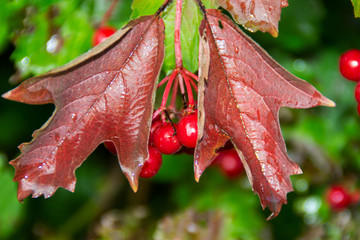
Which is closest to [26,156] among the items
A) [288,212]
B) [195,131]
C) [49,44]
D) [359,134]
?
[195,131]

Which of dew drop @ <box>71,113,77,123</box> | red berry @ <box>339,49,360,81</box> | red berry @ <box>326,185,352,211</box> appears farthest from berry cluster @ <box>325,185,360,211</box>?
dew drop @ <box>71,113,77,123</box>

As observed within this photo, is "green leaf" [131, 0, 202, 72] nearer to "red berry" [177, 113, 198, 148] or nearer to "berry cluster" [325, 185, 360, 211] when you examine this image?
"red berry" [177, 113, 198, 148]

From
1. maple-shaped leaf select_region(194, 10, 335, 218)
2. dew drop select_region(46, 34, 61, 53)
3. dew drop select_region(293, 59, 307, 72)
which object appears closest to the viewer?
maple-shaped leaf select_region(194, 10, 335, 218)

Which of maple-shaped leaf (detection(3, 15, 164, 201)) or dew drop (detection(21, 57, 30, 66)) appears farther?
dew drop (detection(21, 57, 30, 66))

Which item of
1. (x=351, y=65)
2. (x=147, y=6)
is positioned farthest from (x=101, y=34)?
(x=351, y=65)

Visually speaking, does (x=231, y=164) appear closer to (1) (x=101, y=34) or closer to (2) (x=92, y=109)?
(1) (x=101, y=34)

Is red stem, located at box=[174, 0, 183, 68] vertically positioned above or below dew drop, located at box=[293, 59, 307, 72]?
above
